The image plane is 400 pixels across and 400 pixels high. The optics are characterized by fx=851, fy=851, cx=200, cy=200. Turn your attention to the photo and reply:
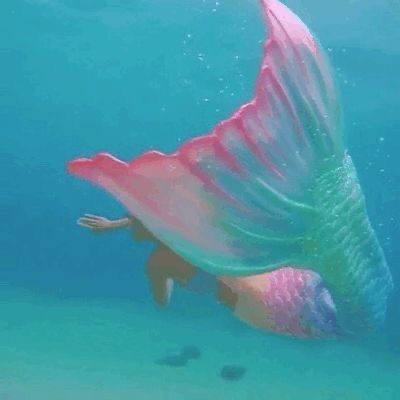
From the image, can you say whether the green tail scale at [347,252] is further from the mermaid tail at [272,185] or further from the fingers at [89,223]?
the fingers at [89,223]

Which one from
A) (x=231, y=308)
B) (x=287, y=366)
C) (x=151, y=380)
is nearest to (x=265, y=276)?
(x=231, y=308)

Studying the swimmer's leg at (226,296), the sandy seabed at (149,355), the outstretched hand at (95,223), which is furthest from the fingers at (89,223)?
the swimmer's leg at (226,296)

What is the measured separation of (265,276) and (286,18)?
881 mm

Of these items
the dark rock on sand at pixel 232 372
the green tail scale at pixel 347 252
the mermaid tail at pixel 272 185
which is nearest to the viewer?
the mermaid tail at pixel 272 185

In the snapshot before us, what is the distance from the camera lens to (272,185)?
284 centimetres

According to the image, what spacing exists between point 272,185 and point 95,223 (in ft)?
2.01

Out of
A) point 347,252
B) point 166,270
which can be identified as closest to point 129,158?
point 166,270

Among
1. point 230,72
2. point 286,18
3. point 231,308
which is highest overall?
point 286,18

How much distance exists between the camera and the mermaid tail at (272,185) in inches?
110

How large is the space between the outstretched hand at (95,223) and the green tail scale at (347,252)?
0.68 m

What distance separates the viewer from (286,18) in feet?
9.16

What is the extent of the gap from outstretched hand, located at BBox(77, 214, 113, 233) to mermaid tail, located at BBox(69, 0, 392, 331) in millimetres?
93

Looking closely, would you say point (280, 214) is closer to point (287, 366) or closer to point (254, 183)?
point (254, 183)

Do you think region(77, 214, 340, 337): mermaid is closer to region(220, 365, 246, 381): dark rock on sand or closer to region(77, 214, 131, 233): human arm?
region(77, 214, 131, 233): human arm
